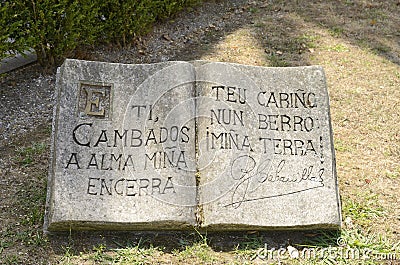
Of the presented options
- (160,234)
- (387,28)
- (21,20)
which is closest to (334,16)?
(387,28)

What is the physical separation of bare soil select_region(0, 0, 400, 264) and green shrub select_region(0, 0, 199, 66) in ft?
0.60

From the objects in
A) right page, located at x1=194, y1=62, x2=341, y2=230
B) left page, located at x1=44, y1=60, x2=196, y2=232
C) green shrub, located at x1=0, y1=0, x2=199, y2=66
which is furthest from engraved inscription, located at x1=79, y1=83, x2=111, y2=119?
green shrub, located at x1=0, y1=0, x2=199, y2=66

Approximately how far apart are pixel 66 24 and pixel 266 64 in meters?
2.04

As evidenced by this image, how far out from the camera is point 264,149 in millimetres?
3666

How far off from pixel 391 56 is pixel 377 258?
128 inches

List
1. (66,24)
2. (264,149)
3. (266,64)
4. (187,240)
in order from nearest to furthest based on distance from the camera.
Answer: (187,240) < (264,149) < (66,24) < (266,64)

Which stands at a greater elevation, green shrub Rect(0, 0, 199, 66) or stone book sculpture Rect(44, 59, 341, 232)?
green shrub Rect(0, 0, 199, 66)

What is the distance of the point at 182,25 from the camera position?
677 centimetres

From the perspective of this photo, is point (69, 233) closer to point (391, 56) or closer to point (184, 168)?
point (184, 168)

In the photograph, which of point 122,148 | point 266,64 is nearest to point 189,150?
point 122,148

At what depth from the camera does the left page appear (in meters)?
3.41
